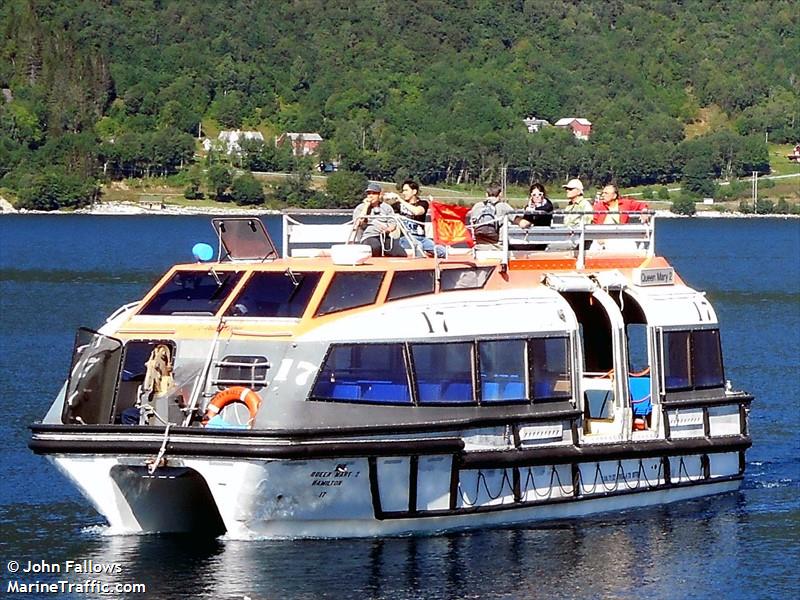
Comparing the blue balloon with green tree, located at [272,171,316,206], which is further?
green tree, located at [272,171,316,206]

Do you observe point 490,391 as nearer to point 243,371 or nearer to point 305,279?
point 305,279

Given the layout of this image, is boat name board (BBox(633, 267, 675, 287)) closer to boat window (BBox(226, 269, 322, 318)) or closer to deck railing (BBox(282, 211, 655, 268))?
deck railing (BBox(282, 211, 655, 268))

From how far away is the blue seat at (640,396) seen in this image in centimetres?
2408

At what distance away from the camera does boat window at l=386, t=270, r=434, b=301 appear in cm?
2153

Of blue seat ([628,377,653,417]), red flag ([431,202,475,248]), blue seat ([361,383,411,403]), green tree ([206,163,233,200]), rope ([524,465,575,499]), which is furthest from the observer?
green tree ([206,163,233,200])

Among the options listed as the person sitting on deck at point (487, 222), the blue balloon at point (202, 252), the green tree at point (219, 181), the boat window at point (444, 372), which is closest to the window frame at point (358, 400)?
the boat window at point (444, 372)

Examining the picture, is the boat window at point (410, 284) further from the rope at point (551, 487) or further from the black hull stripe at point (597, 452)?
the rope at point (551, 487)

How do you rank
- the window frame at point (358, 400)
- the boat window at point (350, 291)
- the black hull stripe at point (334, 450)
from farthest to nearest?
the boat window at point (350, 291) → the window frame at point (358, 400) → the black hull stripe at point (334, 450)

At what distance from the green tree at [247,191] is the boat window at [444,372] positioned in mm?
167983

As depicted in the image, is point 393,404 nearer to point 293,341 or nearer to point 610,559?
point 293,341

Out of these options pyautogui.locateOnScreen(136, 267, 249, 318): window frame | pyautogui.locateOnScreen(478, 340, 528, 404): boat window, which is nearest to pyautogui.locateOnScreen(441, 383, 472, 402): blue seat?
pyautogui.locateOnScreen(478, 340, 528, 404): boat window

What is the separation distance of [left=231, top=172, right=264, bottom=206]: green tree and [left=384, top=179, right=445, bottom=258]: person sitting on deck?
16541 cm

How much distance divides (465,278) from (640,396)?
132 inches

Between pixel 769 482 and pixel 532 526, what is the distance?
581cm
